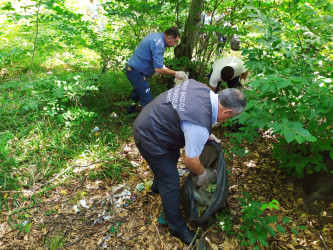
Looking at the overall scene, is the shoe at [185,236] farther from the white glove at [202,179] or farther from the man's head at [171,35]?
the man's head at [171,35]

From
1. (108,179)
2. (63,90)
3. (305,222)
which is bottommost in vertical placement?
(108,179)

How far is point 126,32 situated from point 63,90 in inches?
83.4

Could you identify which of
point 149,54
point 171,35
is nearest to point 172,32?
point 171,35

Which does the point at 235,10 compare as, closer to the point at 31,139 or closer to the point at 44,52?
the point at 44,52

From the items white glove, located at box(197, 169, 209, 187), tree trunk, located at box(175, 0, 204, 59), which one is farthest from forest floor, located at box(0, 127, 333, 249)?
tree trunk, located at box(175, 0, 204, 59)

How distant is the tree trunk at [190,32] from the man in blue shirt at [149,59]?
102 centimetres

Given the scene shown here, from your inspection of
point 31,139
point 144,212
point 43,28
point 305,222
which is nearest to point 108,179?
point 144,212

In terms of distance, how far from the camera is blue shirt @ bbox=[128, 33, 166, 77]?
11.7 ft

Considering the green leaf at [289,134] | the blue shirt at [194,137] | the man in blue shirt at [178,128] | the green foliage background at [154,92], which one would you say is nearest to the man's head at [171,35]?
the green foliage background at [154,92]

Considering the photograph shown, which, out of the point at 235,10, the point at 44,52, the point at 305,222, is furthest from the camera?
the point at 44,52

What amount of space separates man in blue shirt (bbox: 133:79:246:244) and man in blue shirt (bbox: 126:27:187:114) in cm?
175

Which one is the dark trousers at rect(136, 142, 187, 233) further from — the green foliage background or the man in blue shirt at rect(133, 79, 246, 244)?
the green foliage background

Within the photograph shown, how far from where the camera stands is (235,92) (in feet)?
6.03

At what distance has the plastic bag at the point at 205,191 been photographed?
2.13 metres
